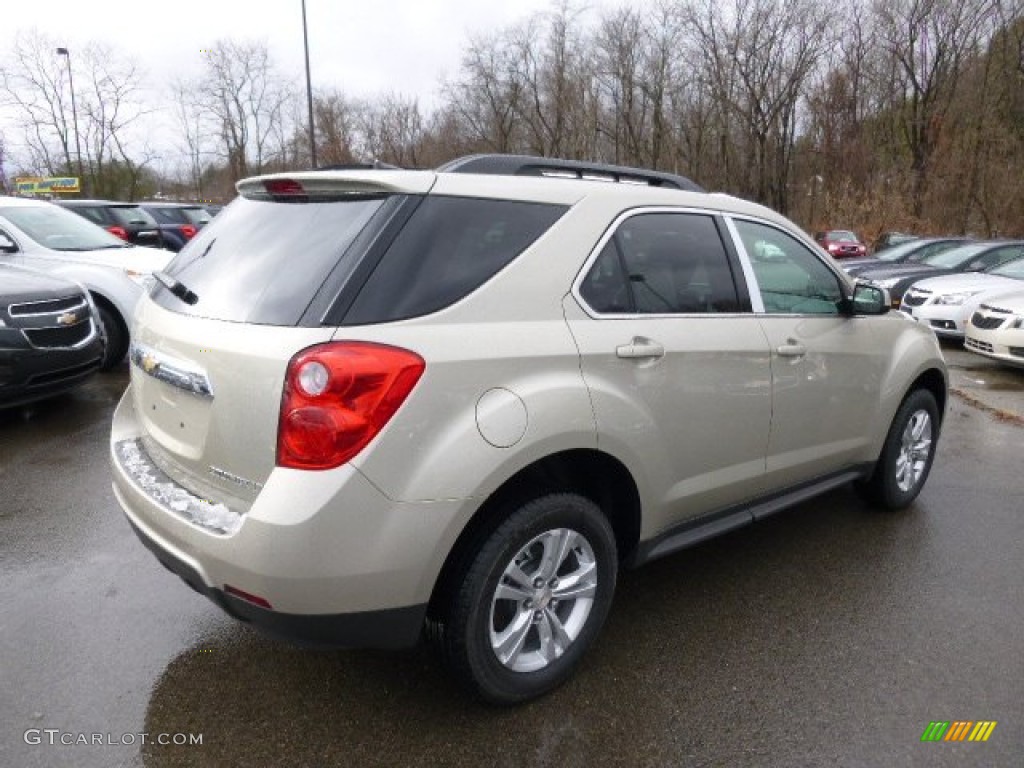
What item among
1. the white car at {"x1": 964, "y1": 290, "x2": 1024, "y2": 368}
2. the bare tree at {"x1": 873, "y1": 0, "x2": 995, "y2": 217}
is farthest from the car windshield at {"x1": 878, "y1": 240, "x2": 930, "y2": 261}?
the bare tree at {"x1": 873, "y1": 0, "x2": 995, "y2": 217}

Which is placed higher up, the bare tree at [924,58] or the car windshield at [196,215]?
the bare tree at [924,58]

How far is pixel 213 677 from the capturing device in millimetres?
2586

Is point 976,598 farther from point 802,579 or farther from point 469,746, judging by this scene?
point 469,746

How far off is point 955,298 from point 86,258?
11.0 meters

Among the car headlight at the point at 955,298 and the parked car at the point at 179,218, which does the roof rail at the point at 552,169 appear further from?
the parked car at the point at 179,218

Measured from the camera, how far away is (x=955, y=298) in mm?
10117

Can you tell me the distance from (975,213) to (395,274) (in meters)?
35.4

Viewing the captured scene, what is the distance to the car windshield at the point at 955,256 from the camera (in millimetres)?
13016

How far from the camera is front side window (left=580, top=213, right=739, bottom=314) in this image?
256cm

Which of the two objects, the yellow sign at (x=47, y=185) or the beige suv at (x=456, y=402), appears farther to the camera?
the yellow sign at (x=47, y=185)

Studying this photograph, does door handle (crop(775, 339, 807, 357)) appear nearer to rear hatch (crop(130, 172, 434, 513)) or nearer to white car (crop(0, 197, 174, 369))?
rear hatch (crop(130, 172, 434, 513))

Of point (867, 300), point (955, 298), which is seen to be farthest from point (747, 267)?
point (955, 298)

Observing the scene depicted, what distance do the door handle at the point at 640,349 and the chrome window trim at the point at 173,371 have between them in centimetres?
133

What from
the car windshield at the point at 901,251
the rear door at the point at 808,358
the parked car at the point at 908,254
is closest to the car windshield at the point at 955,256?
the parked car at the point at 908,254
